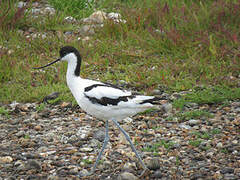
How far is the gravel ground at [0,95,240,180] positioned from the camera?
151 inches

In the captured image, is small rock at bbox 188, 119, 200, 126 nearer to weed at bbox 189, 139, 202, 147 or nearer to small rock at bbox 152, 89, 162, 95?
weed at bbox 189, 139, 202, 147

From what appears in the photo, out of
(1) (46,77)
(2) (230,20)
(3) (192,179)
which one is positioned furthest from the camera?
(2) (230,20)

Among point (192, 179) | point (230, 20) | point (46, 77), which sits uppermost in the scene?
point (230, 20)

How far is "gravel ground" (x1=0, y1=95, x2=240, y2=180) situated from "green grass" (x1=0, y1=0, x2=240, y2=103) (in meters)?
0.40

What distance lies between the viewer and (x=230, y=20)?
6777mm

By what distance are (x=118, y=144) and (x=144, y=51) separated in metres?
2.72

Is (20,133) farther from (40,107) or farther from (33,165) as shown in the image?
(33,165)

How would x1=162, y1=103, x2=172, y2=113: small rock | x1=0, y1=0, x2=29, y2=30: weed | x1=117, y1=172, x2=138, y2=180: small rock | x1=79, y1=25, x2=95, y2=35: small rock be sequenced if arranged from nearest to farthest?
x1=117, y1=172, x2=138, y2=180: small rock < x1=162, y1=103, x2=172, y2=113: small rock < x1=0, y1=0, x2=29, y2=30: weed < x1=79, y1=25, x2=95, y2=35: small rock

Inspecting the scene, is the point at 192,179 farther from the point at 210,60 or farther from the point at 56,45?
the point at 56,45

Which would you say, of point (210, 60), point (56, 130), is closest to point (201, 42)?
point (210, 60)

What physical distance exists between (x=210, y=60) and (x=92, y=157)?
295cm

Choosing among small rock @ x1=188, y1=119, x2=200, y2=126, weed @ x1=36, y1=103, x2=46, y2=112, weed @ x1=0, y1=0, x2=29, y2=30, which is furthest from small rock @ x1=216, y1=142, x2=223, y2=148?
weed @ x1=0, y1=0, x2=29, y2=30

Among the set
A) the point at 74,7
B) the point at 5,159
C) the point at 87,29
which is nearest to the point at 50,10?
the point at 74,7

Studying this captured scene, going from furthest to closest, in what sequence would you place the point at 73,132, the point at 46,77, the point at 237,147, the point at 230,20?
1. the point at 230,20
2. the point at 46,77
3. the point at 73,132
4. the point at 237,147
